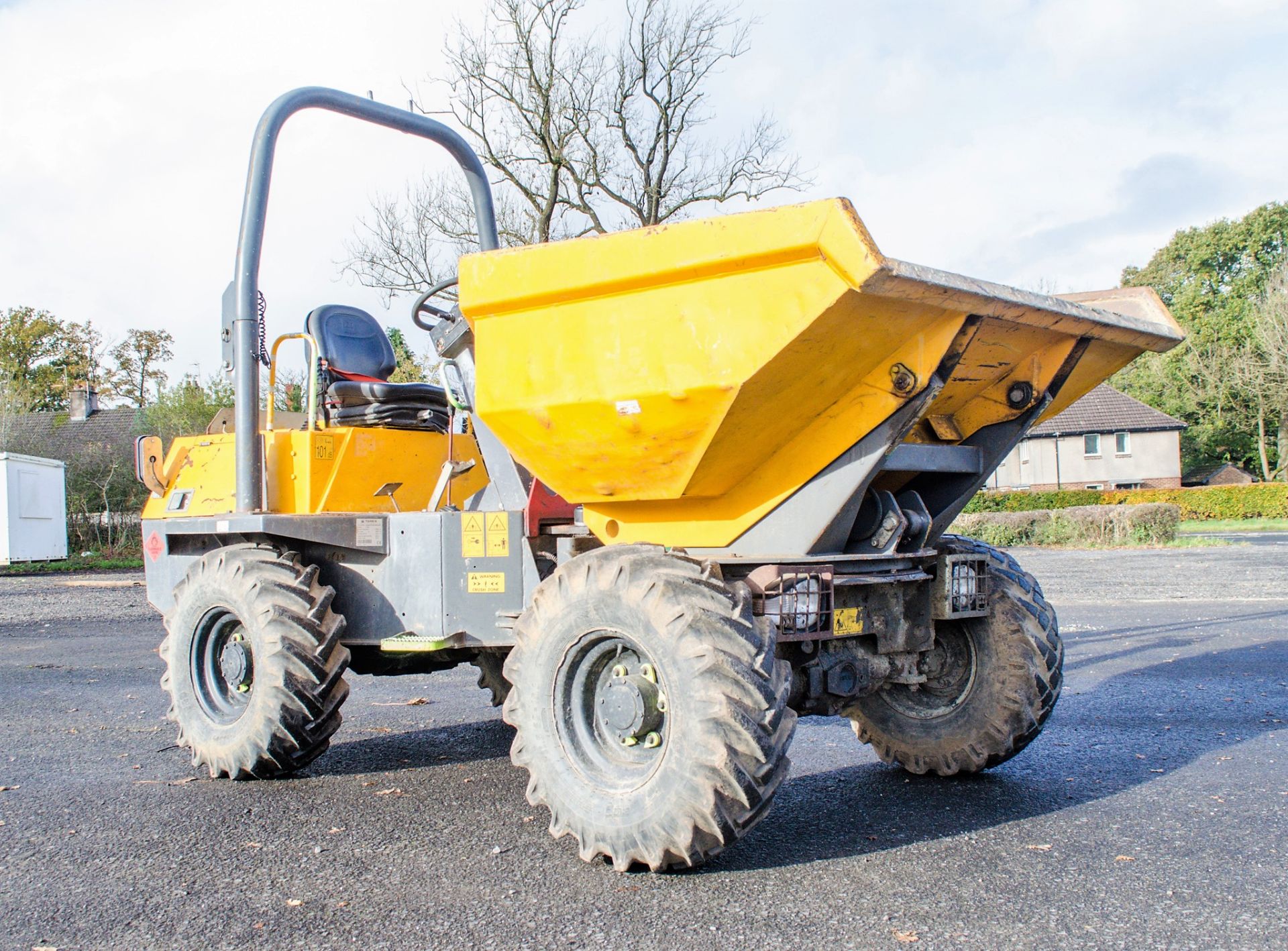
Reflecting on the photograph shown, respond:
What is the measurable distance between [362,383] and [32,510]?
2250cm

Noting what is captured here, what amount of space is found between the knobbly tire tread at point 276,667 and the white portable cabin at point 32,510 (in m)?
21.4

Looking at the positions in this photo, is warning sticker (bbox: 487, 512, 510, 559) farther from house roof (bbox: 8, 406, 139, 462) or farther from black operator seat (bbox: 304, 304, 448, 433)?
house roof (bbox: 8, 406, 139, 462)

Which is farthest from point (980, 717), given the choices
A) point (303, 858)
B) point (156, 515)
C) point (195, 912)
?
point (156, 515)

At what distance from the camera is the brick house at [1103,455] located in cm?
5338

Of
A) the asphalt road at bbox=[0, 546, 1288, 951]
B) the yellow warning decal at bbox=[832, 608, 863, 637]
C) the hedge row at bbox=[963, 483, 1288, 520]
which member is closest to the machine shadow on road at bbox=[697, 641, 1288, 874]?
the asphalt road at bbox=[0, 546, 1288, 951]

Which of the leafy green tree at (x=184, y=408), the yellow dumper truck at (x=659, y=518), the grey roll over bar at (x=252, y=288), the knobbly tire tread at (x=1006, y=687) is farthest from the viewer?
the leafy green tree at (x=184, y=408)

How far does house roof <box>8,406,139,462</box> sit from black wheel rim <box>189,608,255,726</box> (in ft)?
85.0

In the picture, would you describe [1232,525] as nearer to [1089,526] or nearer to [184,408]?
[1089,526]

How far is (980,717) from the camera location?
502cm

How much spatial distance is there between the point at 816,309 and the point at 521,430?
56.0 inches

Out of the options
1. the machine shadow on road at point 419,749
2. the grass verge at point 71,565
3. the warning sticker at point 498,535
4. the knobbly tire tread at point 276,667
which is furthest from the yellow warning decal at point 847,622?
the grass verge at point 71,565

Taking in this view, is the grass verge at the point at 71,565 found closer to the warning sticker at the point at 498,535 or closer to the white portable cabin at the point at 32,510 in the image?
the white portable cabin at the point at 32,510

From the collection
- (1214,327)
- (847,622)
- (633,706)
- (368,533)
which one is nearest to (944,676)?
(847,622)

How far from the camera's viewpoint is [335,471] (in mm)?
5836
